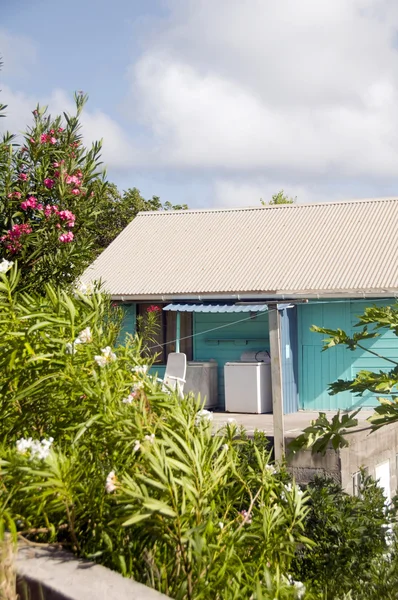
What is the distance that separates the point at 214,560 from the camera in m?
3.24

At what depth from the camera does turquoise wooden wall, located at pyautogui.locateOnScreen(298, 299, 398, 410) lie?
16.0 m

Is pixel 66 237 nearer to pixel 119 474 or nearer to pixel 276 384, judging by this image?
pixel 276 384

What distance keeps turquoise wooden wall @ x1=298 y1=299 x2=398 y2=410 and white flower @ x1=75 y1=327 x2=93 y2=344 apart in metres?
12.5

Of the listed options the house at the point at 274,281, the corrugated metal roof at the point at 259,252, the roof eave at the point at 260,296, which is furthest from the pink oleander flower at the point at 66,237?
the corrugated metal roof at the point at 259,252

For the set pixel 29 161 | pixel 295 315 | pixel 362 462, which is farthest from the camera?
pixel 295 315

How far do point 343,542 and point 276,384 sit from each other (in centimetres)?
273

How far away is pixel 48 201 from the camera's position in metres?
6.97

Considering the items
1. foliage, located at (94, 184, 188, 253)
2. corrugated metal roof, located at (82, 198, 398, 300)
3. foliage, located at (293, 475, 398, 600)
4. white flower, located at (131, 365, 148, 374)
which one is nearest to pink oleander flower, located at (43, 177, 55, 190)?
white flower, located at (131, 365, 148, 374)

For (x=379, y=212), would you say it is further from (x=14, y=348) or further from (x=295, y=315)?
(x=14, y=348)

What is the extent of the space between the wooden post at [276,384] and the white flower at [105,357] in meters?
4.85

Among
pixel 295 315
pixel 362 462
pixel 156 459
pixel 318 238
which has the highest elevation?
pixel 318 238

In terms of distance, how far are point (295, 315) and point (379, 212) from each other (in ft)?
12.1

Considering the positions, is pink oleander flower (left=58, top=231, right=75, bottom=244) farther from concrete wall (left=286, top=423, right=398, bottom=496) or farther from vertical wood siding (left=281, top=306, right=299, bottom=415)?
vertical wood siding (left=281, top=306, right=299, bottom=415)

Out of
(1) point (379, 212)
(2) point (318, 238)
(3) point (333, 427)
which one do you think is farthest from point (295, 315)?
(3) point (333, 427)
